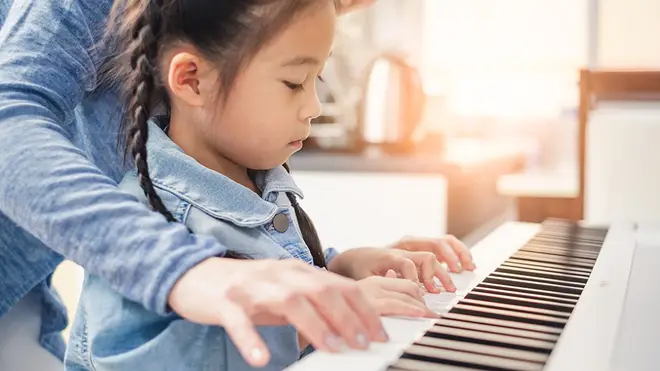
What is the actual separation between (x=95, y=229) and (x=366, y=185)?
73.3 inches

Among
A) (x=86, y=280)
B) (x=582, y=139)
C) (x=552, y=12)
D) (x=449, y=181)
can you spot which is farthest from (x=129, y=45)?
(x=552, y=12)

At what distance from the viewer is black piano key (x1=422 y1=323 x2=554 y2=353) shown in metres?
0.57

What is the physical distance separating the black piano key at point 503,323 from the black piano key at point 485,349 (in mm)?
61

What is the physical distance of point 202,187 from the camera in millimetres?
782

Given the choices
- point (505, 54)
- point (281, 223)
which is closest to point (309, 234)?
point (281, 223)

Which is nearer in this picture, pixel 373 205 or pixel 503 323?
pixel 503 323

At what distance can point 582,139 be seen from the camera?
170cm

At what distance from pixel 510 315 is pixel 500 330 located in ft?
0.19

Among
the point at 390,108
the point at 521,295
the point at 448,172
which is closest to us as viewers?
the point at 521,295

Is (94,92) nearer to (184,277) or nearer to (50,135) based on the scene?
(50,135)

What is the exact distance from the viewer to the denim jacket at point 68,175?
616 mm

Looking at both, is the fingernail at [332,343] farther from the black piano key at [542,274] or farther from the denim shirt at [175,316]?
the black piano key at [542,274]

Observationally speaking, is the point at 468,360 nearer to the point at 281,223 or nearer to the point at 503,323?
the point at 503,323

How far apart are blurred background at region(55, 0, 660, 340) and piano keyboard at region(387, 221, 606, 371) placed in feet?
2.27
